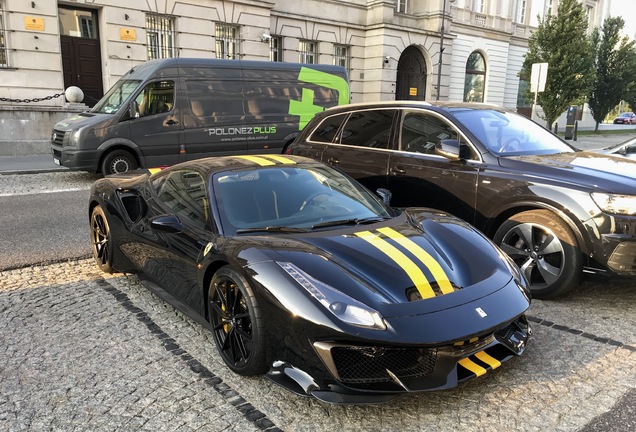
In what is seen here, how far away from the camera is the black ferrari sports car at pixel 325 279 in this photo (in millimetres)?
2582

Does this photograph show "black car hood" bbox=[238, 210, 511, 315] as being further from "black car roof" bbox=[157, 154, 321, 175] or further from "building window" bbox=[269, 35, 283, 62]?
"building window" bbox=[269, 35, 283, 62]

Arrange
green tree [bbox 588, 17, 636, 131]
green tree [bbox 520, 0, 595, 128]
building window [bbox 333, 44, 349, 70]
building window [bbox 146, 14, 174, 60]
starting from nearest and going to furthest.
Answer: building window [bbox 146, 14, 174, 60], green tree [bbox 520, 0, 595, 128], building window [bbox 333, 44, 349, 70], green tree [bbox 588, 17, 636, 131]

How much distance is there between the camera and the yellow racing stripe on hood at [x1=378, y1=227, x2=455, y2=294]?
9.53 ft

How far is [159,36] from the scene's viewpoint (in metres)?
20.5

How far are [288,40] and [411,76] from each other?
28.7 ft

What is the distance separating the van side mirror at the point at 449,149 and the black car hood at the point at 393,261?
5.02 ft

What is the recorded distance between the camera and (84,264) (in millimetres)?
5527

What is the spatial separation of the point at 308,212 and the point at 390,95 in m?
25.8

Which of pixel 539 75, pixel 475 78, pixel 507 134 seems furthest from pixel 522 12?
pixel 507 134

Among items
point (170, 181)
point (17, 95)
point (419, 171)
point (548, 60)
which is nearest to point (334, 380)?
point (170, 181)

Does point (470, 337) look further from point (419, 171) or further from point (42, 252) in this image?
point (42, 252)

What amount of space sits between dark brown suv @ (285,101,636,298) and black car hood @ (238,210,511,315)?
1.15m

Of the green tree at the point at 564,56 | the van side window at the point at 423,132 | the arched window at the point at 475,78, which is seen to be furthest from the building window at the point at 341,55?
the van side window at the point at 423,132

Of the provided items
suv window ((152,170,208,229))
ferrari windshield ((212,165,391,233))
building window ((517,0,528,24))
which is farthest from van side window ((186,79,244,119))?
building window ((517,0,528,24))
